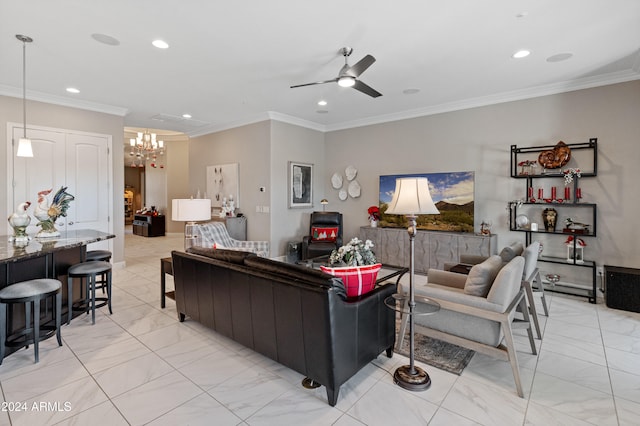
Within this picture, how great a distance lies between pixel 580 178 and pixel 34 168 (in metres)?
8.10

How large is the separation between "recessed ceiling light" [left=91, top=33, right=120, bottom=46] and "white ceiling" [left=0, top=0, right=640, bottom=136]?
2.4 inches

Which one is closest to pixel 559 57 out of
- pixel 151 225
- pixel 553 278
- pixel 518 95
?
pixel 518 95

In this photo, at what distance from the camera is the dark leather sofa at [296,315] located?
6.86 ft

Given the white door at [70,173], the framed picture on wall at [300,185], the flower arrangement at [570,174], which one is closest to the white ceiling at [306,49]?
the white door at [70,173]

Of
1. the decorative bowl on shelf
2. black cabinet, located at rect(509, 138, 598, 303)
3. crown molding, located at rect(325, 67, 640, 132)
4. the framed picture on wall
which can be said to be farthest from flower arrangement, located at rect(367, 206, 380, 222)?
the decorative bowl on shelf

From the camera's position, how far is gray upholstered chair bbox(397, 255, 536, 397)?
2.25 m

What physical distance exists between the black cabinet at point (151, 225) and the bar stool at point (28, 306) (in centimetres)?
779

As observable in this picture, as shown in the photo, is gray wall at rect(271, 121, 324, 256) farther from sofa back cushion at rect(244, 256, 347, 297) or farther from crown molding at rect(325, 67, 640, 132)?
sofa back cushion at rect(244, 256, 347, 297)

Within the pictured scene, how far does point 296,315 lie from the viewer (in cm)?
221

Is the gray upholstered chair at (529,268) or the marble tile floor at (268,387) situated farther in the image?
the gray upholstered chair at (529,268)

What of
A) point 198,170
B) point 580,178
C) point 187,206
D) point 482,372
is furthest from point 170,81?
point 580,178

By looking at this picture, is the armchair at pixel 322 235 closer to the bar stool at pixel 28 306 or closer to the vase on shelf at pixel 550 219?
the vase on shelf at pixel 550 219

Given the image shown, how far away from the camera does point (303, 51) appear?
3471 mm

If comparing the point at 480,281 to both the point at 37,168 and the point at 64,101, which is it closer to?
the point at 37,168
